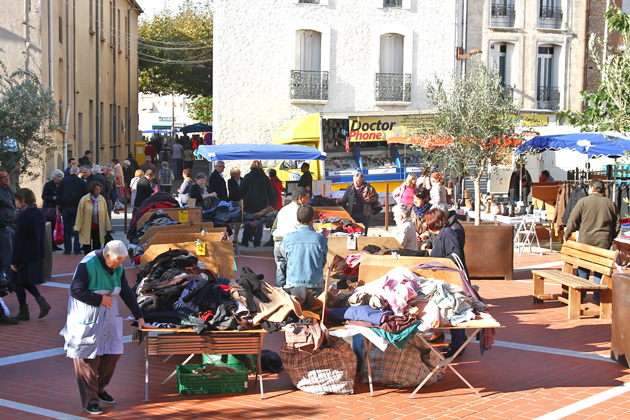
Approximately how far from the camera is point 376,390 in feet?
23.8

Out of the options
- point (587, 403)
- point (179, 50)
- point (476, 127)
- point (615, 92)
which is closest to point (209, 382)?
point (587, 403)

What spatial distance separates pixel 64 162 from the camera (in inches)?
Result: 966

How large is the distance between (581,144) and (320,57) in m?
13.4

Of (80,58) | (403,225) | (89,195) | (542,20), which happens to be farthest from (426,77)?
(403,225)

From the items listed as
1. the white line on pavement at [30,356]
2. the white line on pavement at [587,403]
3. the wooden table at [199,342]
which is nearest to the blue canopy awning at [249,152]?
the white line on pavement at [30,356]

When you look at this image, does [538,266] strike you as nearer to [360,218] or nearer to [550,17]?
[360,218]

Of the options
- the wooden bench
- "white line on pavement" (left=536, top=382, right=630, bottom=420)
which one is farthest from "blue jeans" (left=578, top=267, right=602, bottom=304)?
"white line on pavement" (left=536, top=382, right=630, bottom=420)

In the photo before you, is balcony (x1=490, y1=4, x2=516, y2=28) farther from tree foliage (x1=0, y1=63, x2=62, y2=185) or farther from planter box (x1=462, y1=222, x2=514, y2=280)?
planter box (x1=462, y1=222, x2=514, y2=280)

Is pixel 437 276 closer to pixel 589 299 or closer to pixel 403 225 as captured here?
pixel 403 225

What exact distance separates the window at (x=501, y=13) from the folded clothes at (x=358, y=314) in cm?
2401

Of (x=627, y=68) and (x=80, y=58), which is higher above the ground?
(x=80, y=58)

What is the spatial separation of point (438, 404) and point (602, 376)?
1939 millimetres

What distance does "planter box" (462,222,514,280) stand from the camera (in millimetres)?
12987

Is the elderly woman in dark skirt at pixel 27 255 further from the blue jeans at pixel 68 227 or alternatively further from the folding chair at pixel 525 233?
the folding chair at pixel 525 233
